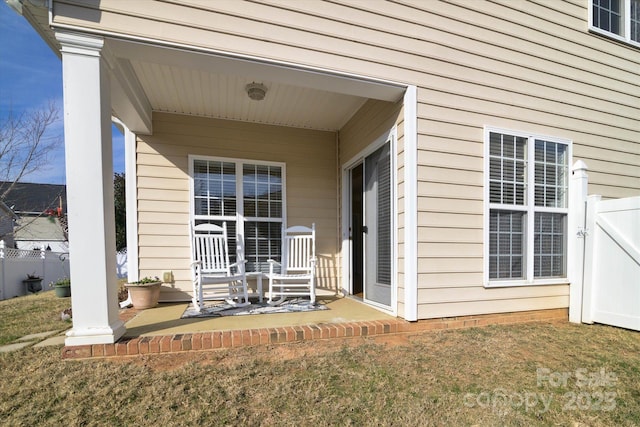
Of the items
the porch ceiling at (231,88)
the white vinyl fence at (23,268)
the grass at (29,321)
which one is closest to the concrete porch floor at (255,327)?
the grass at (29,321)

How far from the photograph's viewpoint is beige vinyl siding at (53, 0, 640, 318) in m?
2.45

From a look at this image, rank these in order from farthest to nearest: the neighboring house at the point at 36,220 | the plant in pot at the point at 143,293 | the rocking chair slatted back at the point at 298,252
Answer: the neighboring house at the point at 36,220 < the rocking chair slatted back at the point at 298,252 < the plant in pot at the point at 143,293

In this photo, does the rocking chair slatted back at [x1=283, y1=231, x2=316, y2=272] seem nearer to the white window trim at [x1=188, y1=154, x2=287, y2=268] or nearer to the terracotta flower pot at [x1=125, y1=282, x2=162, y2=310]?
the white window trim at [x1=188, y1=154, x2=287, y2=268]

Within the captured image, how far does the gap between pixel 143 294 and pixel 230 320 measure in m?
1.29

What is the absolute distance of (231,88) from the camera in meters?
3.46

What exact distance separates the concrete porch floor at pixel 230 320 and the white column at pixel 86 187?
0.35 m

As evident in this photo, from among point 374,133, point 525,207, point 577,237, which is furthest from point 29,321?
point 577,237

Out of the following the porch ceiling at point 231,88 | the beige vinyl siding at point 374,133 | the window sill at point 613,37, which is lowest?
the beige vinyl siding at point 374,133

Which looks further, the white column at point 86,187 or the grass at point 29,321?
the grass at point 29,321

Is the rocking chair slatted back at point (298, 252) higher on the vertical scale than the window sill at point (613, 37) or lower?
lower

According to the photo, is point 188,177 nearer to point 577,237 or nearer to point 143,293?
point 143,293

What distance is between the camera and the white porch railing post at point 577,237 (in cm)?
341

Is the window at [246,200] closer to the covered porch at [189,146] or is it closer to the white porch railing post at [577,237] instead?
the covered porch at [189,146]

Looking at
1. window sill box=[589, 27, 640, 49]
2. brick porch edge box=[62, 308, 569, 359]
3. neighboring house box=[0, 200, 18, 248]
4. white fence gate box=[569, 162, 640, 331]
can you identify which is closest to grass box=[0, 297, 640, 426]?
brick porch edge box=[62, 308, 569, 359]
